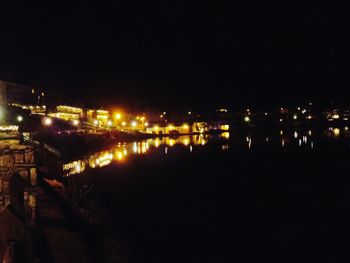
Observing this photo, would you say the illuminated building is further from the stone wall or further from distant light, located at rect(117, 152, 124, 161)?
the stone wall

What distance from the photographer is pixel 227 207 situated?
2147 centimetres

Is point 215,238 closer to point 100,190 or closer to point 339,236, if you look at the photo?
point 339,236

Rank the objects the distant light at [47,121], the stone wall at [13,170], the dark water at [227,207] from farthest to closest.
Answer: the distant light at [47,121] < the dark water at [227,207] < the stone wall at [13,170]

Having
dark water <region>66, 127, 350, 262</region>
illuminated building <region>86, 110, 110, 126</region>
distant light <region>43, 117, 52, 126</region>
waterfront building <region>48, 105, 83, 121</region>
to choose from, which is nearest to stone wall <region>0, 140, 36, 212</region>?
dark water <region>66, 127, 350, 262</region>

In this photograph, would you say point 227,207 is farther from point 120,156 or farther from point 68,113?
point 68,113

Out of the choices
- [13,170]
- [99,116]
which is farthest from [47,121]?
[13,170]

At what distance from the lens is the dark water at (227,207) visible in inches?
555

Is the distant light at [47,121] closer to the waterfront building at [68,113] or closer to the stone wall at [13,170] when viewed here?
the waterfront building at [68,113]

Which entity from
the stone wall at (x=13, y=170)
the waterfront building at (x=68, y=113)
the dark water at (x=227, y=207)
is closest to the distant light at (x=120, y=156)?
the dark water at (x=227, y=207)

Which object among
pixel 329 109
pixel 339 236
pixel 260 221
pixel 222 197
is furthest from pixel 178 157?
pixel 329 109

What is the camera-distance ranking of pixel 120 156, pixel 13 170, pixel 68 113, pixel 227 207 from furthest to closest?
pixel 68 113 < pixel 120 156 < pixel 227 207 < pixel 13 170

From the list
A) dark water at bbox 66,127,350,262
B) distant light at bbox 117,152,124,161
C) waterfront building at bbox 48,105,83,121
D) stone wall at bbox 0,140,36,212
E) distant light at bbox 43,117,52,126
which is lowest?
dark water at bbox 66,127,350,262

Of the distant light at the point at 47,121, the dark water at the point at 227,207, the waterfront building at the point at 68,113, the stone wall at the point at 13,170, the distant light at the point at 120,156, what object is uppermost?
the waterfront building at the point at 68,113

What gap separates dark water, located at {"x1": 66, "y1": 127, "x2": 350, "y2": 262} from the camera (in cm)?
1410
